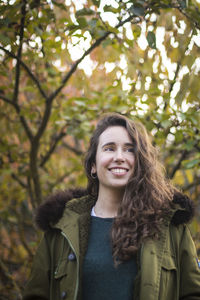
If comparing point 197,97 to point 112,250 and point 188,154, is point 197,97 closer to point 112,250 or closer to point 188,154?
point 112,250

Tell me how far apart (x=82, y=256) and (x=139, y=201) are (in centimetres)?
47

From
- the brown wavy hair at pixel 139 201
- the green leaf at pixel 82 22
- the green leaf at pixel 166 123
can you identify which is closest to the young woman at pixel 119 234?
the brown wavy hair at pixel 139 201

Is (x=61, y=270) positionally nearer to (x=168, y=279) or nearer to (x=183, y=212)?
(x=168, y=279)

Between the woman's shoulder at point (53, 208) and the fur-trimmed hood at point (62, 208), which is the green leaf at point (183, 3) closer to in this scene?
the fur-trimmed hood at point (62, 208)

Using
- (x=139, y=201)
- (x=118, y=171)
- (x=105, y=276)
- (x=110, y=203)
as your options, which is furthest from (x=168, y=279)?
(x=118, y=171)

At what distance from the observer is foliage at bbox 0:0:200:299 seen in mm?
2018

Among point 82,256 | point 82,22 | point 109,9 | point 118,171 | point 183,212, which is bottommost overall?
point 82,256

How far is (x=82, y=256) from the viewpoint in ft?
6.37

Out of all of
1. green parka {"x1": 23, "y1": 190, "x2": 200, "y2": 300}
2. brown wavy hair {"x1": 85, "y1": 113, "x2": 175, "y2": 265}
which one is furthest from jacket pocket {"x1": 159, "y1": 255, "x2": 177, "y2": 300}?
brown wavy hair {"x1": 85, "y1": 113, "x2": 175, "y2": 265}

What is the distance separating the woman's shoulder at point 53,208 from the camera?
2.18 metres

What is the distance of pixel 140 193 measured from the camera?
2.05 m

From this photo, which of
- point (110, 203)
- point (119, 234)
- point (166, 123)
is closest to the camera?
point (119, 234)

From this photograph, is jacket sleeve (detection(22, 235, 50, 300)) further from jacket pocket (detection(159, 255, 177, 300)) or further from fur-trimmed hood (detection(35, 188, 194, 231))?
jacket pocket (detection(159, 255, 177, 300))

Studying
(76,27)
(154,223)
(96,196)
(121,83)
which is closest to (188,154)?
(121,83)
